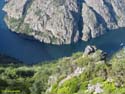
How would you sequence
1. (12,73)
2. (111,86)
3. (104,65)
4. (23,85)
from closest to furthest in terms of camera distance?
(111,86)
(104,65)
(23,85)
(12,73)

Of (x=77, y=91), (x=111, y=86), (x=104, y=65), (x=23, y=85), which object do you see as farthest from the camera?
(x=23, y=85)

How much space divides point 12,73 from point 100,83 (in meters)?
66.4

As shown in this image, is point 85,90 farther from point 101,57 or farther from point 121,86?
point 101,57

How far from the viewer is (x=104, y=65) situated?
7369 centimetres

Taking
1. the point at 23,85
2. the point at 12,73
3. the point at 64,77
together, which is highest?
the point at 64,77

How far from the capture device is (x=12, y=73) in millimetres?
126812

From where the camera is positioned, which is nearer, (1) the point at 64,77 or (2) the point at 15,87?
(1) the point at 64,77

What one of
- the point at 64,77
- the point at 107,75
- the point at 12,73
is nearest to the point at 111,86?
the point at 107,75

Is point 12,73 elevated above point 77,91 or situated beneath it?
situated beneath

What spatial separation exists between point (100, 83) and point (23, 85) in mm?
32187

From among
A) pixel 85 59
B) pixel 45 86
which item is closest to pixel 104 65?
pixel 85 59

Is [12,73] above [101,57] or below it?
below

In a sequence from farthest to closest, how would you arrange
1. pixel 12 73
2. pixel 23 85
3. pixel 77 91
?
pixel 12 73
pixel 23 85
pixel 77 91

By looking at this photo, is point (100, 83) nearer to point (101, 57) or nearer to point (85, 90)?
point (85, 90)
